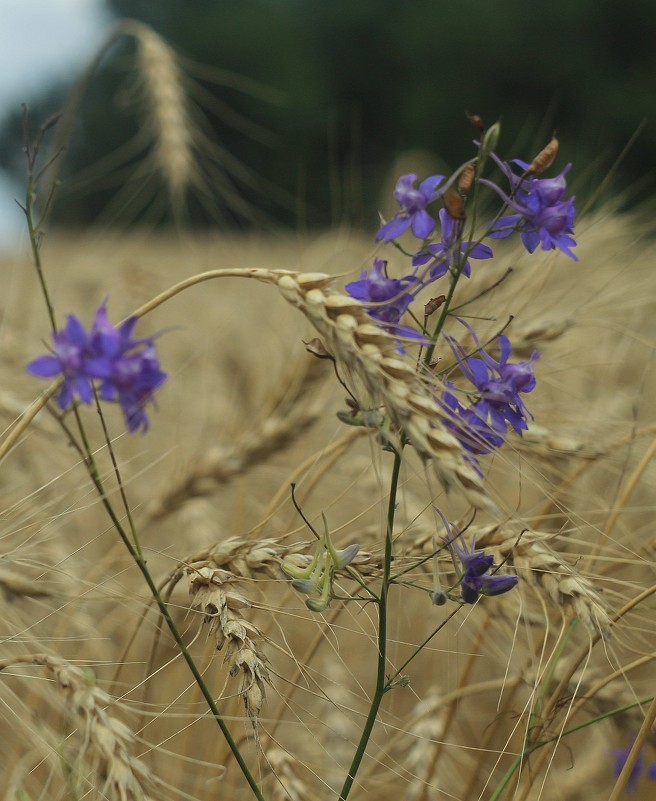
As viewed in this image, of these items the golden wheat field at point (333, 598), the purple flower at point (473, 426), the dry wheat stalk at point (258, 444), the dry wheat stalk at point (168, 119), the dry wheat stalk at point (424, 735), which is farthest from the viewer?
the dry wheat stalk at point (168, 119)

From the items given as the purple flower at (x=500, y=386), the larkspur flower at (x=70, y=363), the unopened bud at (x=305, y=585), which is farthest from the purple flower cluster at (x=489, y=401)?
the larkspur flower at (x=70, y=363)

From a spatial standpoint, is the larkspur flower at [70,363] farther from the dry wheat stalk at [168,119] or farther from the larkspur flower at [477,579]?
the dry wheat stalk at [168,119]

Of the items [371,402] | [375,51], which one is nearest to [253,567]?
[371,402]

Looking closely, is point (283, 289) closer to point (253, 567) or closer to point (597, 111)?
point (253, 567)

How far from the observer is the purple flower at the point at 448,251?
2.98ft

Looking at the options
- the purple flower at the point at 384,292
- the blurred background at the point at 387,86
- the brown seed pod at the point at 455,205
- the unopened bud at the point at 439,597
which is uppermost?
the blurred background at the point at 387,86

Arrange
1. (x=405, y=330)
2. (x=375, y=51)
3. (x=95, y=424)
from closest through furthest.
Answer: (x=405, y=330), (x=95, y=424), (x=375, y=51)

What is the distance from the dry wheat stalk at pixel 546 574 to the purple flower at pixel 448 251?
30 cm

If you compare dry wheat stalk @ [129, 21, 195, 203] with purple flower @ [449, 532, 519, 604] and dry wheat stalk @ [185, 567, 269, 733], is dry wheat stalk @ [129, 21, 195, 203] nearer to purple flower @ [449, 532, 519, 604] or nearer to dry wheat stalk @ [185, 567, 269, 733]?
dry wheat stalk @ [185, 567, 269, 733]

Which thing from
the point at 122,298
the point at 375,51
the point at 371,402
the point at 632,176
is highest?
the point at 375,51

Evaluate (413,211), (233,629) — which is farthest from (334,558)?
(413,211)

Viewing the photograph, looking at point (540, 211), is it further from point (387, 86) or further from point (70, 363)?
point (387, 86)

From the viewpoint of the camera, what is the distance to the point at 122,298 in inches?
119

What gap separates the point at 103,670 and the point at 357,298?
1637 mm
